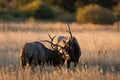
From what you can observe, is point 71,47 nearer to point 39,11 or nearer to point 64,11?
point 39,11

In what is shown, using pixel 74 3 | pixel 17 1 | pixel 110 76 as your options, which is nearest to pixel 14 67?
pixel 110 76

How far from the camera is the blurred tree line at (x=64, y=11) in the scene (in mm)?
37219

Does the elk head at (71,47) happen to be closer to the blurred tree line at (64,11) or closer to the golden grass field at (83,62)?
the golden grass field at (83,62)

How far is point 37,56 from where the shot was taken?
39.2 feet

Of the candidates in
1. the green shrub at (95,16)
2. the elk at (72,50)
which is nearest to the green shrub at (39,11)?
the green shrub at (95,16)

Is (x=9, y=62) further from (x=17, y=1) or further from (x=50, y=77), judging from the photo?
(x=17, y=1)

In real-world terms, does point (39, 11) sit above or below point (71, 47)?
above

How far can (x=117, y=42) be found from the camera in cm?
1717

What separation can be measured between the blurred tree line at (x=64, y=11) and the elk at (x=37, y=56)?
23191 millimetres

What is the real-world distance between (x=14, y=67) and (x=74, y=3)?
43.6 meters

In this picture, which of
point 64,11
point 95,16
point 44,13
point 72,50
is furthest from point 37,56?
point 64,11

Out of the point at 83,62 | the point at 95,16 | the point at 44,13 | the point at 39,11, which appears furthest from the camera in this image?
the point at 39,11

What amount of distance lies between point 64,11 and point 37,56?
40.2 metres

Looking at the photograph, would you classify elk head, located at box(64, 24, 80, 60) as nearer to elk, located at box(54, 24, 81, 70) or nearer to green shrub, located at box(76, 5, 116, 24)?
elk, located at box(54, 24, 81, 70)
